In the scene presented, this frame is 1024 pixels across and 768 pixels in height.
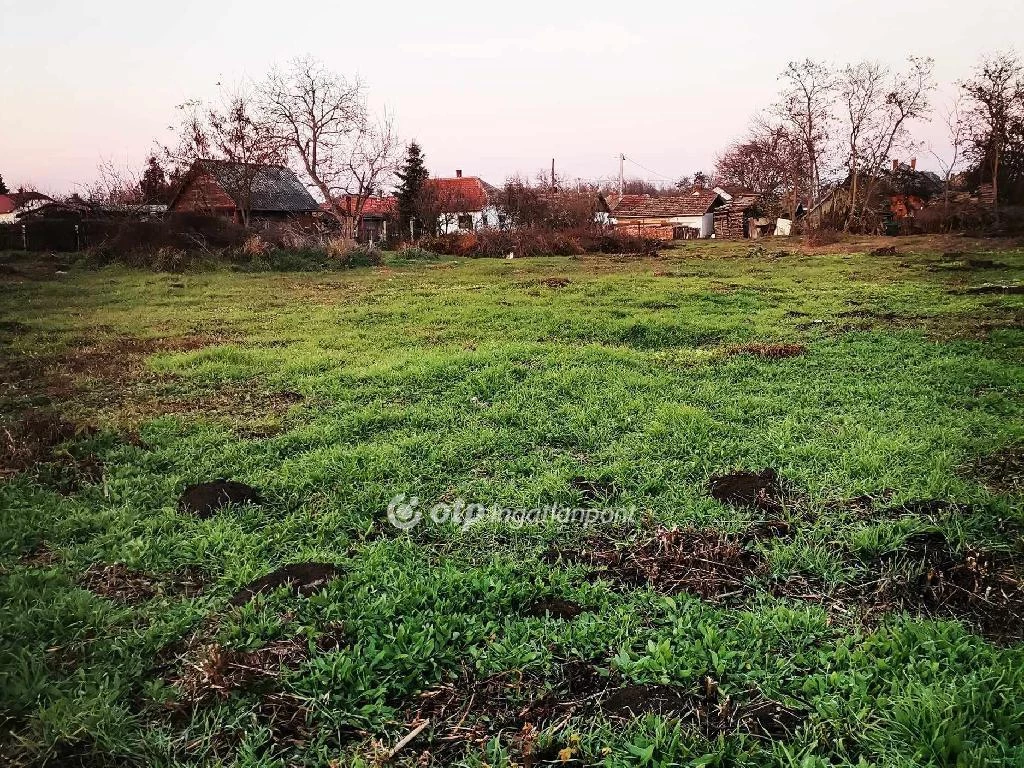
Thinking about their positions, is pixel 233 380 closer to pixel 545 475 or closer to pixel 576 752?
pixel 545 475

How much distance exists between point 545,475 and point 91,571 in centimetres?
265

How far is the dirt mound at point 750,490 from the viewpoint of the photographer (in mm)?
3787

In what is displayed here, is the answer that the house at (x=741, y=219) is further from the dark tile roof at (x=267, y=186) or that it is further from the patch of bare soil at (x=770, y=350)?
the patch of bare soil at (x=770, y=350)

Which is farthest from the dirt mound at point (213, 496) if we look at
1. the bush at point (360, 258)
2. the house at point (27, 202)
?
the house at point (27, 202)

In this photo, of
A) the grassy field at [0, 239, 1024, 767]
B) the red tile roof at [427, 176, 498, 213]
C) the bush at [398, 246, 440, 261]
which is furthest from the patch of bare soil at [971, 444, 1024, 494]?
the red tile roof at [427, 176, 498, 213]

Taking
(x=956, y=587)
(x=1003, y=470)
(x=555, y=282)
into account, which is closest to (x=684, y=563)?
(x=956, y=587)

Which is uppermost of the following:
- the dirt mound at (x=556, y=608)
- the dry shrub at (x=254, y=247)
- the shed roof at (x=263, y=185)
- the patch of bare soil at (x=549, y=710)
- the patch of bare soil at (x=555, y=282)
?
the shed roof at (x=263, y=185)

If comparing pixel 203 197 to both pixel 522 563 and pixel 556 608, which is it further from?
pixel 556 608

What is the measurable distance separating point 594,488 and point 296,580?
196cm

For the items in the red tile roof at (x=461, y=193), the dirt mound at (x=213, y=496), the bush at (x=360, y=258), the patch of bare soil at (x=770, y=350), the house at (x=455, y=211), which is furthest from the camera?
the red tile roof at (x=461, y=193)

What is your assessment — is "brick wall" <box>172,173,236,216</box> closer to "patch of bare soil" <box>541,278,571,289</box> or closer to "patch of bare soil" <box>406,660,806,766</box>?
"patch of bare soil" <box>541,278,571,289</box>

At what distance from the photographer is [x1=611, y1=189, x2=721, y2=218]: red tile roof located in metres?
52.8

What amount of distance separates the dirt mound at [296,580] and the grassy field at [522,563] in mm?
19

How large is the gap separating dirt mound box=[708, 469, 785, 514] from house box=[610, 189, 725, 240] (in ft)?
162
